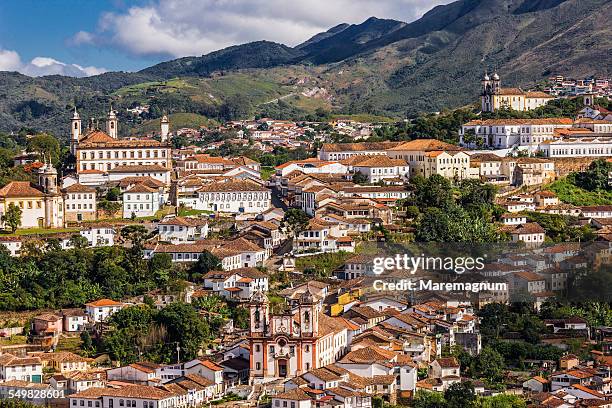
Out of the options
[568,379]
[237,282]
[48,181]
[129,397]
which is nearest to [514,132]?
[237,282]

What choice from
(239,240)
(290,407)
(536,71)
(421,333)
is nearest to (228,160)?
(239,240)

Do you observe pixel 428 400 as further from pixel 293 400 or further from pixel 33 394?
pixel 33 394

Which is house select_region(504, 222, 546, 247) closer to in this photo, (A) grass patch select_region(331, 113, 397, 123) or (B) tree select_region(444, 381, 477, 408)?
(B) tree select_region(444, 381, 477, 408)

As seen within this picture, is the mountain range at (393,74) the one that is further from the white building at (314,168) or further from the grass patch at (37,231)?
the grass patch at (37,231)

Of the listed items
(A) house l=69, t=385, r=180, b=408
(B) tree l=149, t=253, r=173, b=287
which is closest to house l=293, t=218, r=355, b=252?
(B) tree l=149, t=253, r=173, b=287

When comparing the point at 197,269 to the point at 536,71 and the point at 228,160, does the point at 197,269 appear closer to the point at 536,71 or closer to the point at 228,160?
the point at 228,160

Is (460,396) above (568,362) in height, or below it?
below
